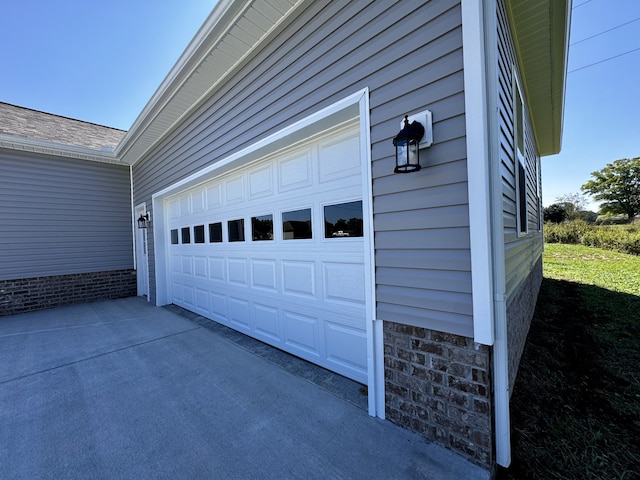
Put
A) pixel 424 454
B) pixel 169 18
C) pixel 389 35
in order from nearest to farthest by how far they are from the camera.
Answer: pixel 424 454
pixel 389 35
pixel 169 18

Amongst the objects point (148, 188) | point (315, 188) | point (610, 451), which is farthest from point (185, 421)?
point (148, 188)

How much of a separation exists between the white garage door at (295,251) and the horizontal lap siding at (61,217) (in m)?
4.00

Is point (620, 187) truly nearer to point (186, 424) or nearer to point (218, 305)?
point (218, 305)

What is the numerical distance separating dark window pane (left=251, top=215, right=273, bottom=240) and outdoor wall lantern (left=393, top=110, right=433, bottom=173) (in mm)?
2187

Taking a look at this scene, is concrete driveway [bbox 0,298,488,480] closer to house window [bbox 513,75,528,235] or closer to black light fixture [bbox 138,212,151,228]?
house window [bbox 513,75,528,235]

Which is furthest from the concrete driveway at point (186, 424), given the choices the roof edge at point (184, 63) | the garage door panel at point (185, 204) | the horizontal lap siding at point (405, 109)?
the roof edge at point (184, 63)

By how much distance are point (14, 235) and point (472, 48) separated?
888 cm

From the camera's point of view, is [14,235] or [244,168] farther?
[14,235]

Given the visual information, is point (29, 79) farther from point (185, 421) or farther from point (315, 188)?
point (185, 421)

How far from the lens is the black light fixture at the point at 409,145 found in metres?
1.74

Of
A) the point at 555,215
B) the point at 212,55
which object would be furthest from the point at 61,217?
the point at 555,215

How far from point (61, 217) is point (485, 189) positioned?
8.74 m

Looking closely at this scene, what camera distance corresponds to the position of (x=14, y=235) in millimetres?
6020

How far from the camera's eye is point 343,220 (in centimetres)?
277
